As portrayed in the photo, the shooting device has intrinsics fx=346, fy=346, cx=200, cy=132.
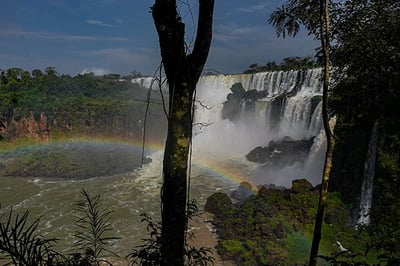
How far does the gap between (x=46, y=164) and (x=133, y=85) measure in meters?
22.5

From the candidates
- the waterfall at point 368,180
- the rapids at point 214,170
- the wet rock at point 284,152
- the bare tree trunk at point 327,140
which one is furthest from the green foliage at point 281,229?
the wet rock at point 284,152

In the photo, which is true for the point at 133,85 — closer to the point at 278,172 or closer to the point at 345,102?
the point at 278,172

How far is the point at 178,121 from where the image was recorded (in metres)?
1.75

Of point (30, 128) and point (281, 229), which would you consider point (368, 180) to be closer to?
point (281, 229)

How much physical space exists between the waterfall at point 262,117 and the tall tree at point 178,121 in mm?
14278

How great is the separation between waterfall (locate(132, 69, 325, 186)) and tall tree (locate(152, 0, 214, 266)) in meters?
14.3

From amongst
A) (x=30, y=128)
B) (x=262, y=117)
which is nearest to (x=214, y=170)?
(x=262, y=117)

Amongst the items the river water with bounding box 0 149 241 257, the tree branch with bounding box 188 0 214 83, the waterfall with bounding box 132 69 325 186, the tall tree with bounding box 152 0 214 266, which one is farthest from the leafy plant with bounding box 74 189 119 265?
the waterfall with bounding box 132 69 325 186

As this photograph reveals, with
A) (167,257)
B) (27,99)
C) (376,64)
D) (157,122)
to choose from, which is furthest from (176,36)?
(27,99)

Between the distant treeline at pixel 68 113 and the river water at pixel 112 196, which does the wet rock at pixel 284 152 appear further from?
the distant treeline at pixel 68 113

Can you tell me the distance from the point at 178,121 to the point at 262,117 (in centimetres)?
2575

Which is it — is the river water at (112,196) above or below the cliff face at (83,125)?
below

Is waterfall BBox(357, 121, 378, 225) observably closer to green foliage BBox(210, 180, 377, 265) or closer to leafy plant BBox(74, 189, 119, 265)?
green foliage BBox(210, 180, 377, 265)

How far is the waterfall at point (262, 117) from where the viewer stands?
1983 cm
